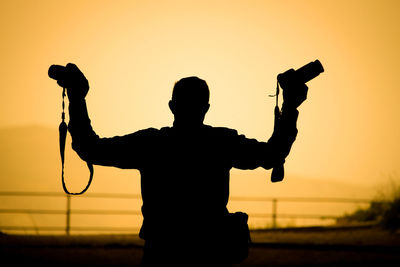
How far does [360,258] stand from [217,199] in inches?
275

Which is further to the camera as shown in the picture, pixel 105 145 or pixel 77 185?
pixel 77 185

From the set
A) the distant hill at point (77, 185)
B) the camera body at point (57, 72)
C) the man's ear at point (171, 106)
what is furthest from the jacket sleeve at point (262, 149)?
the distant hill at point (77, 185)

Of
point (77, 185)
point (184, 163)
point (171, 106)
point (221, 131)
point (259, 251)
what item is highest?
point (171, 106)

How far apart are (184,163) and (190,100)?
305mm

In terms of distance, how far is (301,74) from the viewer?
2764 mm

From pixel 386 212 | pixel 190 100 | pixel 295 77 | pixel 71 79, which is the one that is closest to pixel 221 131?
pixel 190 100

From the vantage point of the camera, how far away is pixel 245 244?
2.73 metres

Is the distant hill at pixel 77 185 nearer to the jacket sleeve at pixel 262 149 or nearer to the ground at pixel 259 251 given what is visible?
the ground at pixel 259 251

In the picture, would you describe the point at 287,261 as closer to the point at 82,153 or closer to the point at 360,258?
the point at 360,258

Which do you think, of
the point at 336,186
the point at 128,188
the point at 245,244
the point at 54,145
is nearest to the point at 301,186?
the point at 336,186

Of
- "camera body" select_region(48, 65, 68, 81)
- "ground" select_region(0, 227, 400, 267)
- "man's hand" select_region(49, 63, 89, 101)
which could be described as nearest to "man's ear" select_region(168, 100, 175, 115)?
"man's hand" select_region(49, 63, 89, 101)

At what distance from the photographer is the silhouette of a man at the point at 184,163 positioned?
2559 millimetres

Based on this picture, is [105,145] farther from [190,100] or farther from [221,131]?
[221,131]

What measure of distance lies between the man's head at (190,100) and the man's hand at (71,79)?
18.1 inches
